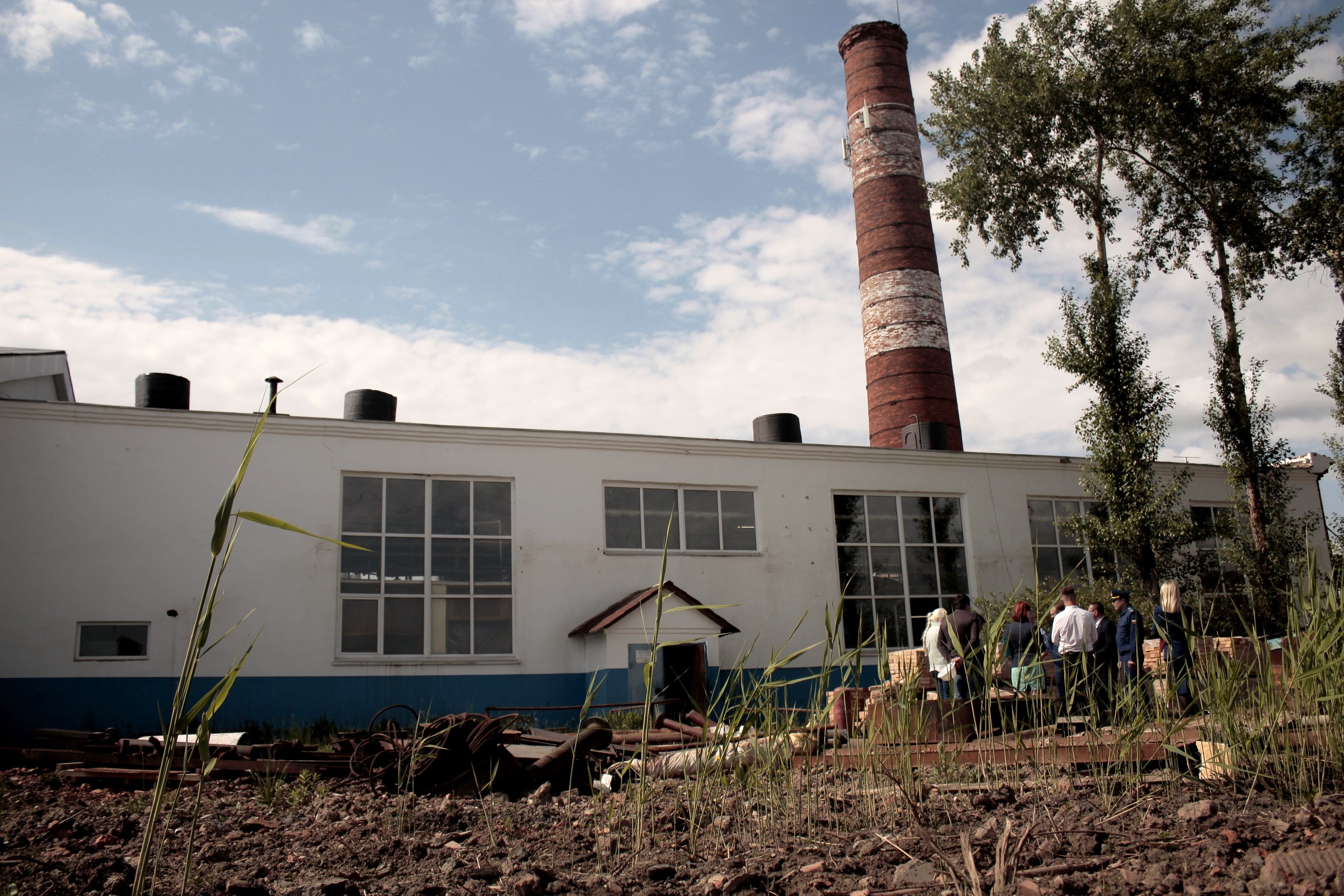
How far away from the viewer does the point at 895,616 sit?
15.7 meters

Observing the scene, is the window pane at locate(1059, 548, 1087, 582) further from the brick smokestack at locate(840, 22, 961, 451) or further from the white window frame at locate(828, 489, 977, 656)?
the brick smokestack at locate(840, 22, 961, 451)

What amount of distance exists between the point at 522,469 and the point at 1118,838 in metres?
11.3

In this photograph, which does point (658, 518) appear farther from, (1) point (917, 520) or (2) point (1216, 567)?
(2) point (1216, 567)

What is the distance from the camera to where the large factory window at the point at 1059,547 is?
55.0 feet

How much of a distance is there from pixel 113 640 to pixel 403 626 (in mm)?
3587

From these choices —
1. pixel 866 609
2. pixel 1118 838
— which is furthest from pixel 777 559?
pixel 1118 838

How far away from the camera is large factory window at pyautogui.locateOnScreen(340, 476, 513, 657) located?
13039 millimetres

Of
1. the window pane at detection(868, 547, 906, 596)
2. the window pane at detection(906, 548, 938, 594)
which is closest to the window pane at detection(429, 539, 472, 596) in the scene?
the window pane at detection(868, 547, 906, 596)

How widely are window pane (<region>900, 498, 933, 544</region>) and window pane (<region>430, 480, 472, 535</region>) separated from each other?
24.3 ft

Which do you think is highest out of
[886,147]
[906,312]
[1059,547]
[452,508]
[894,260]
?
[886,147]

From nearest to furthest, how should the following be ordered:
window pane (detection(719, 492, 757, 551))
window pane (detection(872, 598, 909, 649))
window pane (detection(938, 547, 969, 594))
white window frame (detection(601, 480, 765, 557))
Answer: white window frame (detection(601, 480, 765, 557))
window pane (detection(719, 492, 757, 551))
window pane (detection(872, 598, 909, 649))
window pane (detection(938, 547, 969, 594))

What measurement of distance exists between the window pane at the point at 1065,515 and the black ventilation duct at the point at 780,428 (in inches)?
193

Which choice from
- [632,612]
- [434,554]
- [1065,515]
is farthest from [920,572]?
[434,554]

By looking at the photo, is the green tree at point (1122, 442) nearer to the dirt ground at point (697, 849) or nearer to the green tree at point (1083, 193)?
the green tree at point (1083, 193)
